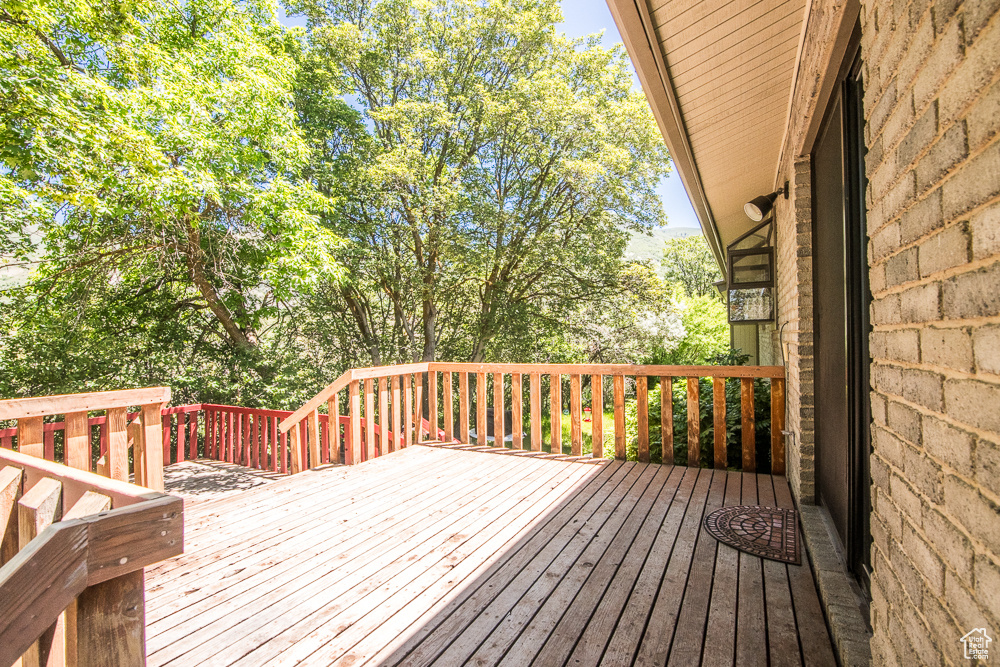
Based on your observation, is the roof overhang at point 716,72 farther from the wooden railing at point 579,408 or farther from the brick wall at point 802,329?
the wooden railing at point 579,408

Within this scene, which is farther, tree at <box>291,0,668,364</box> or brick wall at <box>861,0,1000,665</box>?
tree at <box>291,0,668,364</box>

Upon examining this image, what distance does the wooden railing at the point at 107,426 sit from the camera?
2447 millimetres

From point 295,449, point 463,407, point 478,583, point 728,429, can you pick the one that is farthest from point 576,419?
point 295,449

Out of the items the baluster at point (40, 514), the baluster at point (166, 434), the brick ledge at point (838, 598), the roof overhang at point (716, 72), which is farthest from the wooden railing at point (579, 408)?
the baluster at point (166, 434)

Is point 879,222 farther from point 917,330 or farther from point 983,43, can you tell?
point 983,43

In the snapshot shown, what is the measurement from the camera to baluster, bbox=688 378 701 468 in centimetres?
381

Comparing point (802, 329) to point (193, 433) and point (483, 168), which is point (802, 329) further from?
point (483, 168)

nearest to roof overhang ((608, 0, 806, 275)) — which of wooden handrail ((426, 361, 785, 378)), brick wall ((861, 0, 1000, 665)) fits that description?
brick wall ((861, 0, 1000, 665))

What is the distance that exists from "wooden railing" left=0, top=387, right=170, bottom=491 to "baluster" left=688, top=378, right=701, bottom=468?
3698 millimetres

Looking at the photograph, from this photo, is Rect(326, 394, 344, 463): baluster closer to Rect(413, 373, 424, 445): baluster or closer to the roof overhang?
Rect(413, 373, 424, 445): baluster

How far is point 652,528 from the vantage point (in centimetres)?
264

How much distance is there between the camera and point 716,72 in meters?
2.66

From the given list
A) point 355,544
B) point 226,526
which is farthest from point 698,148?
point 226,526

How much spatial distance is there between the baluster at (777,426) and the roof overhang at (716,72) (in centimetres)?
186
